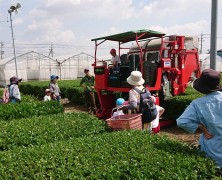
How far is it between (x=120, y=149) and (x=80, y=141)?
0.77m

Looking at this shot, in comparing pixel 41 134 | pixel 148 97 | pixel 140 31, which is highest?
pixel 140 31

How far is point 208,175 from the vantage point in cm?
307

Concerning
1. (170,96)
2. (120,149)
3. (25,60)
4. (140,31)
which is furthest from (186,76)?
(25,60)

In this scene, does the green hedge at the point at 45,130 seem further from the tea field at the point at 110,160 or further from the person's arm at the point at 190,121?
the person's arm at the point at 190,121

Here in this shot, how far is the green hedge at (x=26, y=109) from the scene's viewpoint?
820 cm

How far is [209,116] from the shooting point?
311 cm

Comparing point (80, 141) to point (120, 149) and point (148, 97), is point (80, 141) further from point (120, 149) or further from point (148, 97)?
point (148, 97)

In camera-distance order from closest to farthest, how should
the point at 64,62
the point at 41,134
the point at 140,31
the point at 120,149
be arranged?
1. the point at 120,149
2. the point at 41,134
3. the point at 140,31
4. the point at 64,62

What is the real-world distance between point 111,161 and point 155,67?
235 inches

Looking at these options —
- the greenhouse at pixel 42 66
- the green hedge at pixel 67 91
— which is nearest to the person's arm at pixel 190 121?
the green hedge at pixel 67 91

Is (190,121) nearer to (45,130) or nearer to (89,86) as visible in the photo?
(45,130)

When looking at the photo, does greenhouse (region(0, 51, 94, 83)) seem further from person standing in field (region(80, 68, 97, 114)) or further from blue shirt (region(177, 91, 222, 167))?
blue shirt (region(177, 91, 222, 167))

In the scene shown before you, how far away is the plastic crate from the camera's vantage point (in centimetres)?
500

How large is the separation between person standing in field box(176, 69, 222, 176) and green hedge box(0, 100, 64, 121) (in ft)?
20.0
